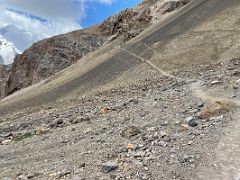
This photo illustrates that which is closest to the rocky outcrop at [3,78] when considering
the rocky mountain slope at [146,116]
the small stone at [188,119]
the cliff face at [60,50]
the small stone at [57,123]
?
the cliff face at [60,50]

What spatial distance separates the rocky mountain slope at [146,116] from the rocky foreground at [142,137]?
0.11 ft

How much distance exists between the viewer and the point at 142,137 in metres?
16.6

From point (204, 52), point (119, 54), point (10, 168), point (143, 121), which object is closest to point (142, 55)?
point (119, 54)

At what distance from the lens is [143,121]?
64.6 feet

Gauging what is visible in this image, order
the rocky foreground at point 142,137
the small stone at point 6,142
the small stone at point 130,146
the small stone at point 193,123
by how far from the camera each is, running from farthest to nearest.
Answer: the small stone at point 6,142 → the small stone at point 193,123 → the small stone at point 130,146 → the rocky foreground at point 142,137

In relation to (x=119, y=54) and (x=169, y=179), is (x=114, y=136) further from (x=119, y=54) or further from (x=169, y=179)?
(x=119, y=54)

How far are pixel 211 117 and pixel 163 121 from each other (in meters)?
A: 2.20

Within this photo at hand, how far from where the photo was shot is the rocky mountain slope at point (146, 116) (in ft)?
46.7

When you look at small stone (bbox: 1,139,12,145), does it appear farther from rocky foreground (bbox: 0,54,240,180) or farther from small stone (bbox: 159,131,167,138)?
small stone (bbox: 159,131,167,138)

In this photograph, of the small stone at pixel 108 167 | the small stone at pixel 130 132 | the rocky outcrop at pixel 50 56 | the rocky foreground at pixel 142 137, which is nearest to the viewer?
the rocky foreground at pixel 142 137

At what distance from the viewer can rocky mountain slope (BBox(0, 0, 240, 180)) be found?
14242 mm

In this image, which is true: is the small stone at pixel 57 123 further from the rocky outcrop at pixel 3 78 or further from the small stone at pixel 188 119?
the rocky outcrop at pixel 3 78

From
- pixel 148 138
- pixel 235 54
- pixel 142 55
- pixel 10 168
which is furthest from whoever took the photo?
pixel 142 55

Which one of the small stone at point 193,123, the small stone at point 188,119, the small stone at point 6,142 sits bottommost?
the small stone at point 6,142
